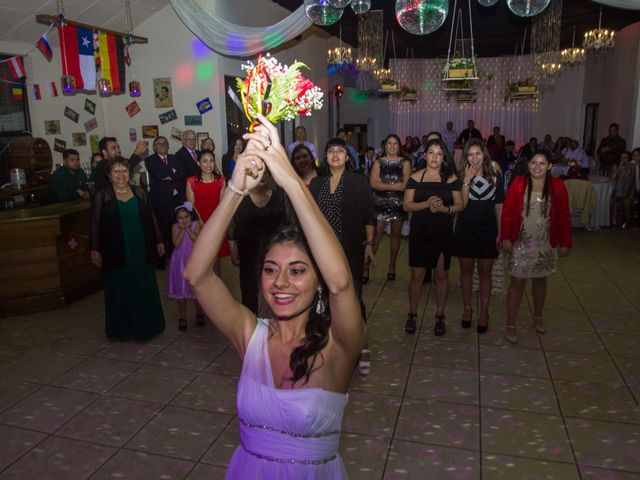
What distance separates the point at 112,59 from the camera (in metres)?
7.79

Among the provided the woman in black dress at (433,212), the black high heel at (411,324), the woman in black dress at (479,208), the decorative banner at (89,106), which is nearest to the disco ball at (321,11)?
the woman in black dress at (433,212)

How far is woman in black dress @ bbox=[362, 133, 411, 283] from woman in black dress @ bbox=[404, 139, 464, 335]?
1416 mm

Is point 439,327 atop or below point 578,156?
below

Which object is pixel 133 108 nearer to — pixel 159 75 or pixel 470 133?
pixel 159 75

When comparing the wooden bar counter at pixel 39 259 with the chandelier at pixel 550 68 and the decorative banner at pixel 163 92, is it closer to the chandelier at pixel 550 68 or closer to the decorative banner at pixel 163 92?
the decorative banner at pixel 163 92

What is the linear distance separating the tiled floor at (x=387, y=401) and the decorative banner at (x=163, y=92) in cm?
482

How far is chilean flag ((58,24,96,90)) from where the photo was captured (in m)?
6.88

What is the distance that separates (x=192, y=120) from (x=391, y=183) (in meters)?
4.45

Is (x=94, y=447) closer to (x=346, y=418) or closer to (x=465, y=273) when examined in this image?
(x=346, y=418)

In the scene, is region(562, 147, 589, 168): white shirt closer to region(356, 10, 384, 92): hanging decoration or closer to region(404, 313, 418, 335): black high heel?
region(356, 10, 384, 92): hanging decoration

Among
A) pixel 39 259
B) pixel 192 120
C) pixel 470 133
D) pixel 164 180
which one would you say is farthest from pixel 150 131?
pixel 470 133

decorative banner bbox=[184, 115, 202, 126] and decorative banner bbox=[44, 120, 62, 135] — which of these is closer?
decorative banner bbox=[184, 115, 202, 126]

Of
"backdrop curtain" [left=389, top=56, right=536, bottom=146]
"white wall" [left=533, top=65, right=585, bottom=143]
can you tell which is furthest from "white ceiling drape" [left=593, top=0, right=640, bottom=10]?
"backdrop curtain" [left=389, top=56, right=536, bottom=146]

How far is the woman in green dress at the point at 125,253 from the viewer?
4.47 meters
